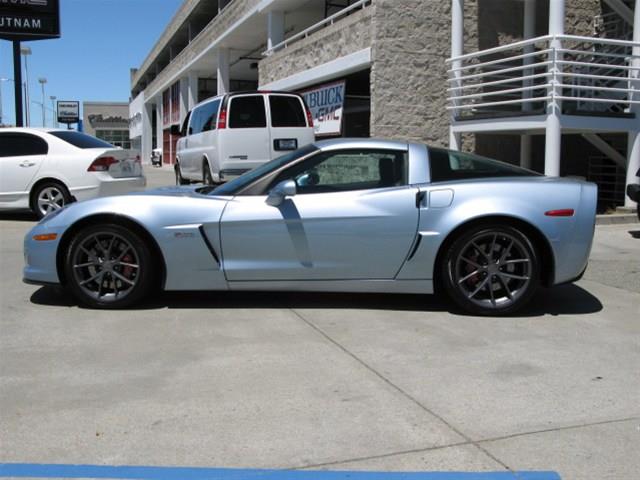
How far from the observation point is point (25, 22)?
18828 mm

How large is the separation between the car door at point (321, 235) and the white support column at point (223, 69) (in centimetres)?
2784

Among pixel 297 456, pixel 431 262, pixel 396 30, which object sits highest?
pixel 396 30

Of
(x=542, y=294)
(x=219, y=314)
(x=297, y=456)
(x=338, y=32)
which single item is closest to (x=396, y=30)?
(x=338, y=32)

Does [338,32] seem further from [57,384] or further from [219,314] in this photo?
[57,384]

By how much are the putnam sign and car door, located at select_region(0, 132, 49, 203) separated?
286 inches

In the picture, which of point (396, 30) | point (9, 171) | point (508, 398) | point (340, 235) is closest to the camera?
point (508, 398)

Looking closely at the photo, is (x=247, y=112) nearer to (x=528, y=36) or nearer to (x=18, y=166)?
(x=18, y=166)

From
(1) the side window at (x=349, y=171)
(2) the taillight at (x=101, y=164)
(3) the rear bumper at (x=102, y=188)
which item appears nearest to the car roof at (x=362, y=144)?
(1) the side window at (x=349, y=171)

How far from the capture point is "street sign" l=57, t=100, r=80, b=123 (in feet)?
228

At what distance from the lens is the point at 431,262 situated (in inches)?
212

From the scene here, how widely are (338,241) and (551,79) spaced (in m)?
7.80

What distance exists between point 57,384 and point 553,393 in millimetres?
2806

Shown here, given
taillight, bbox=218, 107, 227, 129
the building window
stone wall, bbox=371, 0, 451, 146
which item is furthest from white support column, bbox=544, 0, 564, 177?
the building window

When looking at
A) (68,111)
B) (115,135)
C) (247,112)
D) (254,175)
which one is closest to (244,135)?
(247,112)
